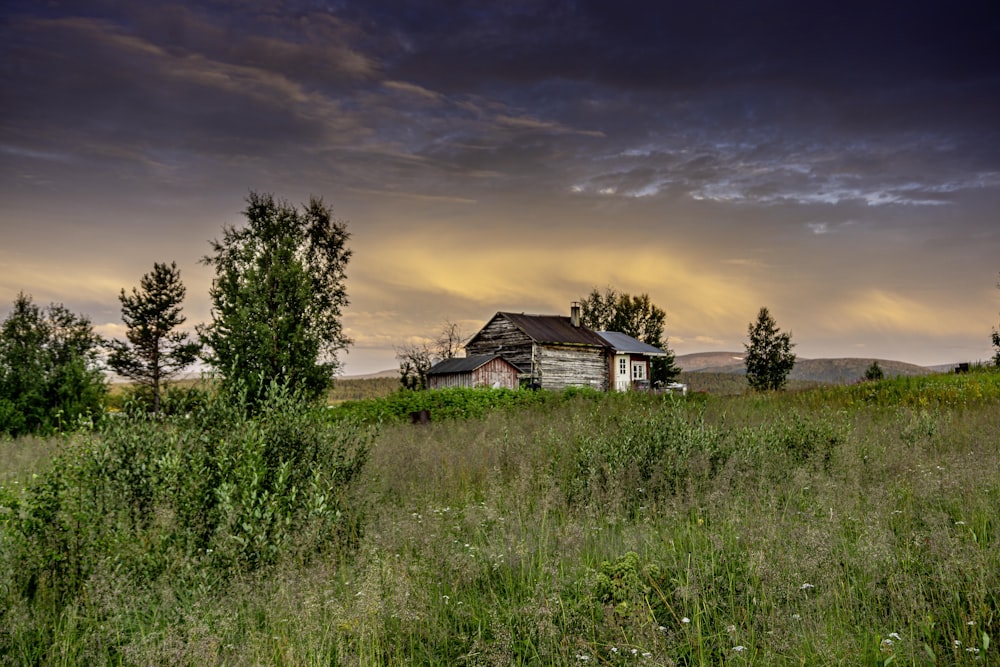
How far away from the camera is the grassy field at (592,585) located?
3.79 meters

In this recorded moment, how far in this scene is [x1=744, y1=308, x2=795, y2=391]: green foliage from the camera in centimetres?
6319

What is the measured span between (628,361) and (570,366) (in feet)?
27.8

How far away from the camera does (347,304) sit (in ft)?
120

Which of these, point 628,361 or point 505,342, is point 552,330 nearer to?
point 505,342

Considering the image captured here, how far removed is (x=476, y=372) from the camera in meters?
39.5

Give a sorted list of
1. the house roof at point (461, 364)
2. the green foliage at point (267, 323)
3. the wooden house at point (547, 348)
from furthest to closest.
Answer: the wooden house at point (547, 348) < the house roof at point (461, 364) < the green foliage at point (267, 323)

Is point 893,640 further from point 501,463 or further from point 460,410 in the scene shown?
point 460,410

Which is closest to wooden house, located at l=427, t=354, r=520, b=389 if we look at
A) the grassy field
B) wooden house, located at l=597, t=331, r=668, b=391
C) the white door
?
wooden house, located at l=597, t=331, r=668, b=391

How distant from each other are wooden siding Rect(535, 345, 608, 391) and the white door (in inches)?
59.6

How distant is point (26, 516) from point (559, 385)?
40.5 meters

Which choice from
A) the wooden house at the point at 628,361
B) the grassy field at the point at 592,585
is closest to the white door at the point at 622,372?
the wooden house at the point at 628,361

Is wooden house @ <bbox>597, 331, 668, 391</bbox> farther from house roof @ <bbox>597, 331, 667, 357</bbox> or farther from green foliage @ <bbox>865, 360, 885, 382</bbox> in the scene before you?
green foliage @ <bbox>865, 360, 885, 382</bbox>

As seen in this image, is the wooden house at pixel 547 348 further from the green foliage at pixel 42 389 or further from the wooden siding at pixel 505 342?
the green foliage at pixel 42 389

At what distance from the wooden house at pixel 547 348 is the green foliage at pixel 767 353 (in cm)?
2290
